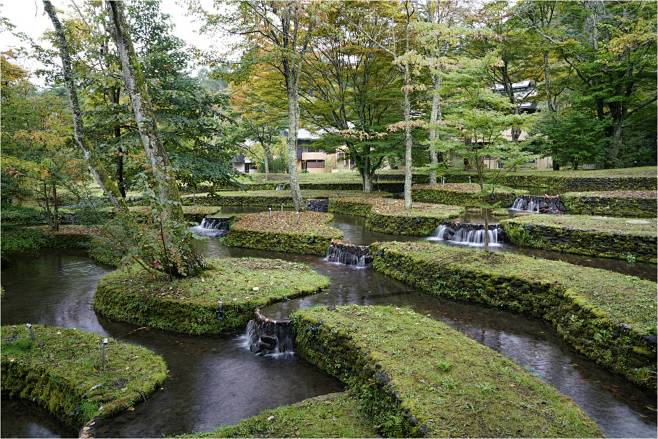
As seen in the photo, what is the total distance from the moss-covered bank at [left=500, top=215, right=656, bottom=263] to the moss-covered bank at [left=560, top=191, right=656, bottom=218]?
107 inches

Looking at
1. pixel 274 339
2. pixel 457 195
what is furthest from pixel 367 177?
pixel 274 339

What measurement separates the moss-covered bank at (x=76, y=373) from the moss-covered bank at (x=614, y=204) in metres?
17.8

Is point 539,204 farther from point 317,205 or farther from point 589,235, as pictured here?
point 317,205

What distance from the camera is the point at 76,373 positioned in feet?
21.1

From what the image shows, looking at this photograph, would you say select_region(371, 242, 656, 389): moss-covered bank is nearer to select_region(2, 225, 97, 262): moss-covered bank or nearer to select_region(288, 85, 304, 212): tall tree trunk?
select_region(288, 85, 304, 212): tall tree trunk

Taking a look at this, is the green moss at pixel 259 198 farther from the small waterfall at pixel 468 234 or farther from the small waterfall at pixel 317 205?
the small waterfall at pixel 468 234

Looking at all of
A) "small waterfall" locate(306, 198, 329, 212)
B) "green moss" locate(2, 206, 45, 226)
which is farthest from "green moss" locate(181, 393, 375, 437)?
"small waterfall" locate(306, 198, 329, 212)

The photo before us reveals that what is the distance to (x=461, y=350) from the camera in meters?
6.38

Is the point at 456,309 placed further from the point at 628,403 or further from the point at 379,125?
the point at 379,125

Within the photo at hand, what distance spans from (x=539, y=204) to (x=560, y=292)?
482 inches

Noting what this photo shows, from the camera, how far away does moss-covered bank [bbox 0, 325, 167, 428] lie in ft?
19.5

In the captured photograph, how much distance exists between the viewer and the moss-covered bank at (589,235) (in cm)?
1207

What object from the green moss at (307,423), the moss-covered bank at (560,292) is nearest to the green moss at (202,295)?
the moss-covered bank at (560,292)

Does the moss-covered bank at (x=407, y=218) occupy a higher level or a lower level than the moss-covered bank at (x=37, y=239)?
higher
